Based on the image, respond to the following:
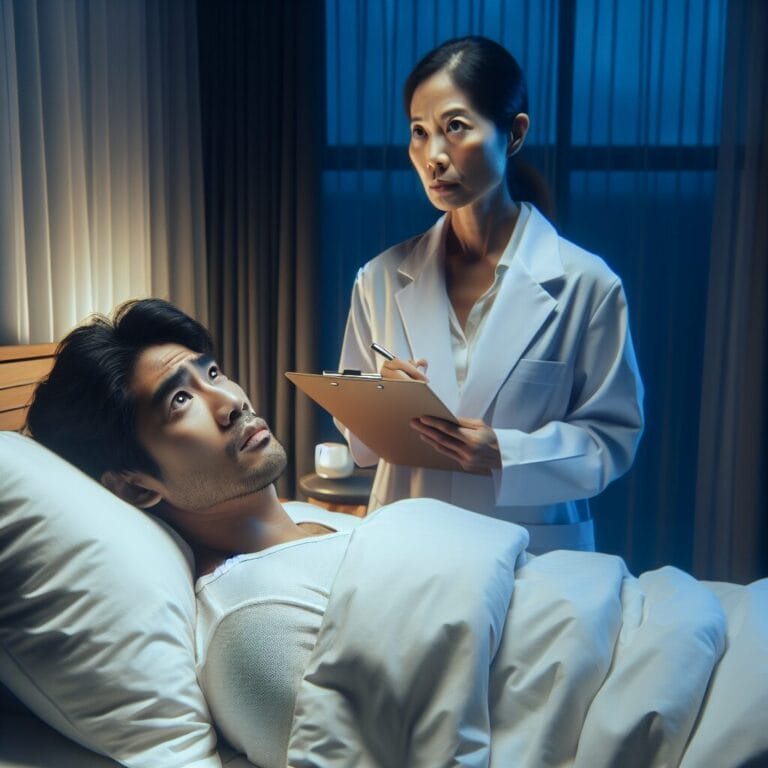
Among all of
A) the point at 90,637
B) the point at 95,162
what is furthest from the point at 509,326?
the point at 95,162

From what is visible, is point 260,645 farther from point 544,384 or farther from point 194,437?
point 544,384

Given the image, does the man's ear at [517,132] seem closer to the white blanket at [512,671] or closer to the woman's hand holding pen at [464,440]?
the woman's hand holding pen at [464,440]

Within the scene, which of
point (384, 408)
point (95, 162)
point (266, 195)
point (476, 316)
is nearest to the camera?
point (384, 408)

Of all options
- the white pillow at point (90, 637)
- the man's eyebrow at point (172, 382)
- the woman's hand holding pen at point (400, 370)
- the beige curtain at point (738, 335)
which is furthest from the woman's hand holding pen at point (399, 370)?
the beige curtain at point (738, 335)

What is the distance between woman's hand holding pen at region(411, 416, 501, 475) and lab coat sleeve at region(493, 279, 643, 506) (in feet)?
0.08

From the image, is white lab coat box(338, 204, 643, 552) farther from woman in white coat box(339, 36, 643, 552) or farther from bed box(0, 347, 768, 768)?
bed box(0, 347, 768, 768)

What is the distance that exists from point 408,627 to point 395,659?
0.13 ft

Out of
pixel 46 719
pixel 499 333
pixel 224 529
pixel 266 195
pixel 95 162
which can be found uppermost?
pixel 95 162

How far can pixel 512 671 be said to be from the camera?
98cm

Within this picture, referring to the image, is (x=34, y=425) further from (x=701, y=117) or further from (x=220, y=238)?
(x=701, y=117)

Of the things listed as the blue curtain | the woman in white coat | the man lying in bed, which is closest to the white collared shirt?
the woman in white coat

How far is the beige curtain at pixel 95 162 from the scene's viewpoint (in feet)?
6.42

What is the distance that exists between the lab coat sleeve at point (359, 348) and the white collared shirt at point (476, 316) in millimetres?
195

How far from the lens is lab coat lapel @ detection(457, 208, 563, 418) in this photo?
161 centimetres
